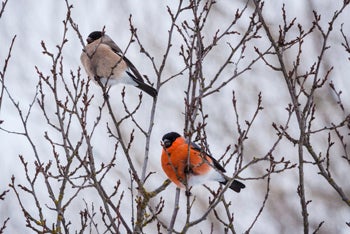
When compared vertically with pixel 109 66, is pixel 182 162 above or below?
below

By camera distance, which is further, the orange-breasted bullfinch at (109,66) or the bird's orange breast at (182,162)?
the orange-breasted bullfinch at (109,66)

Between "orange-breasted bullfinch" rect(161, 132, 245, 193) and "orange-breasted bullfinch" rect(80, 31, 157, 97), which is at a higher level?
"orange-breasted bullfinch" rect(80, 31, 157, 97)

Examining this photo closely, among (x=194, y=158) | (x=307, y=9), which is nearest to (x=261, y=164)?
(x=307, y=9)

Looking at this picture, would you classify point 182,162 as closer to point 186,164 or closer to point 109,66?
point 186,164

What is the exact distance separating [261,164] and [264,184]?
31cm

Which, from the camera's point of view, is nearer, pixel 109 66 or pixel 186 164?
pixel 186 164

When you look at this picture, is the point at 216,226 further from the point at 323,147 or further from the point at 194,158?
the point at 194,158

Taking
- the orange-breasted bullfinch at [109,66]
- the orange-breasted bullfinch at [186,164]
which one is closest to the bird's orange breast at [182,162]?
the orange-breasted bullfinch at [186,164]

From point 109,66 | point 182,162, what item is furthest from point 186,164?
point 109,66

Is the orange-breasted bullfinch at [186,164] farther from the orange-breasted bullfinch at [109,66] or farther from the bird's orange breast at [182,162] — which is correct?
the orange-breasted bullfinch at [109,66]

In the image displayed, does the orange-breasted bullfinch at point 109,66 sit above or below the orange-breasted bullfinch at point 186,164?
above

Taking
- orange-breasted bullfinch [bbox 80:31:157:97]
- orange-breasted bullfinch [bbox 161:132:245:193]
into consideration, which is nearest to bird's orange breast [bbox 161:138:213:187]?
orange-breasted bullfinch [bbox 161:132:245:193]

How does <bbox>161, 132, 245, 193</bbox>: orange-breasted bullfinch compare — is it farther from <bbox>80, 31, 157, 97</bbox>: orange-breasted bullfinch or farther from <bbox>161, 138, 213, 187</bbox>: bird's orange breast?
<bbox>80, 31, 157, 97</bbox>: orange-breasted bullfinch

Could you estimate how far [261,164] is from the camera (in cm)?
795
